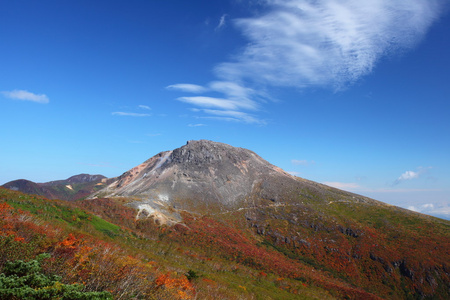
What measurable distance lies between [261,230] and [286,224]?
12.0 m

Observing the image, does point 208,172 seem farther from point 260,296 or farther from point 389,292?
point 260,296

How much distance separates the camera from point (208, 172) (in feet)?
386

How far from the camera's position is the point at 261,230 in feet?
286

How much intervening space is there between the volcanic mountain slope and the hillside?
382mm

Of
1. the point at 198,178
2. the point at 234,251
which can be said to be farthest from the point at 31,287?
the point at 198,178

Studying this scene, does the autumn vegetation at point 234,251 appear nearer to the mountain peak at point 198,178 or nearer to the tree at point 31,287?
the tree at point 31,287

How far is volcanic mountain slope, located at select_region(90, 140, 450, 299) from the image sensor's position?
6400 centimetres

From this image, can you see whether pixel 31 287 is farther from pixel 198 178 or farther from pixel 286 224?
pixel 198 178

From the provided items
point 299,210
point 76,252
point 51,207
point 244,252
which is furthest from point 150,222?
point 299,210

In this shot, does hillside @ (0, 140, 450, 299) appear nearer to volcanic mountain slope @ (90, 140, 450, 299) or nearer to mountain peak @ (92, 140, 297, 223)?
volcanic mountain slope @ (90, 140, 450, 299)

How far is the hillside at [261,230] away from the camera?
116 feet

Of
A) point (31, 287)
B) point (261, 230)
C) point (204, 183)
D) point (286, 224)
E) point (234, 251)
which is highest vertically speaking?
point (204, 183)

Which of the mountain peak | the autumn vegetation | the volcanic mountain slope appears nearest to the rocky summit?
the mountain peak

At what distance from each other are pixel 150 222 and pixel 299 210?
66.2 m
